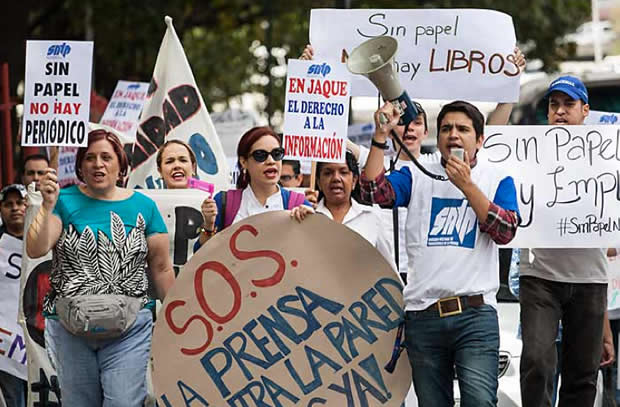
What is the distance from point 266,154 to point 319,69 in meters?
0.53

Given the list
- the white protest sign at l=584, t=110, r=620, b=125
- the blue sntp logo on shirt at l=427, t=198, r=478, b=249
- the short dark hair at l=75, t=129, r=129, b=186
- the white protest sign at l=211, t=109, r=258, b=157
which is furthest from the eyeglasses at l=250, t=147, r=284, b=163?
the white protest sign at l=211, t=109, r=258, b=157

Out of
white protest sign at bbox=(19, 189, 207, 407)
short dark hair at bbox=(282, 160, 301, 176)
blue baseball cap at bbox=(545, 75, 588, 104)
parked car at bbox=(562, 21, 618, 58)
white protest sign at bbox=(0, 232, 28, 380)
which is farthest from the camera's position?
parked car at bbox=(562, 21, 618, 58)

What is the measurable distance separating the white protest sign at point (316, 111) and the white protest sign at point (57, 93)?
1073 mm

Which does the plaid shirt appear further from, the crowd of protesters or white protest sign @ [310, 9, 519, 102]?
white protest sign @ [310, 9, 519, 102]

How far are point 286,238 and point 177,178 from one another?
6.61ft

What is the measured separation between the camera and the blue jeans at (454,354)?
6.29 metres

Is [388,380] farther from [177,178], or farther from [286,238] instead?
[177,178]

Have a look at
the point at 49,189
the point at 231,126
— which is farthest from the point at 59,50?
the point at 231,126

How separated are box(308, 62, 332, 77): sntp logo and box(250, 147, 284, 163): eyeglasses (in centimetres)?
46

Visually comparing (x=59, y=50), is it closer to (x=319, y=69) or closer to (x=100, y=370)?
(x=319, y=69)

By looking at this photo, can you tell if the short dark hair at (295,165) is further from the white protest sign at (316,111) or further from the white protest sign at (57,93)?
the white protest sign at (316,111)

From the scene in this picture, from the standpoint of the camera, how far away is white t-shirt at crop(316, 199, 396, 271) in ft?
23.5

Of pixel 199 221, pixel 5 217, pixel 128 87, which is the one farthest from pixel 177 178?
pixel 128 87

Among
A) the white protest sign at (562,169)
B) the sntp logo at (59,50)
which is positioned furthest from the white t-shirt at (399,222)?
the sntp logo at (59,50)
